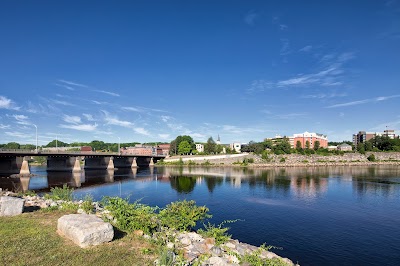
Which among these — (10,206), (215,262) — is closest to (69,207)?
(10,206)

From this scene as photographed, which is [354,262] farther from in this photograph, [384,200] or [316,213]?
[384,200]

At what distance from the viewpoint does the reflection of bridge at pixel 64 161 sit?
77.5 meters

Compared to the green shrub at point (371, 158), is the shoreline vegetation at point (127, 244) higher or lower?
higher

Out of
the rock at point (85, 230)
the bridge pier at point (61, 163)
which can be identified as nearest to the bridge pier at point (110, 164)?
the bridge pier at point (61, 163)

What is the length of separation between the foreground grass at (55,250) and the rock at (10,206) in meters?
2.32

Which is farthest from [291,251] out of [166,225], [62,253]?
[62,253]

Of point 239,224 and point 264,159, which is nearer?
point 239,224

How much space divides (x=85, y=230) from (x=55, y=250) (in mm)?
1206

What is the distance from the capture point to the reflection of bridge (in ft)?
254

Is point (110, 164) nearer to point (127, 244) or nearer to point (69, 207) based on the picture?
point (69, 207)

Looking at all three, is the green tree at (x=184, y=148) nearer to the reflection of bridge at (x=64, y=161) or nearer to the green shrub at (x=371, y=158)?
the reflection of bridge at (x=64, y=161)

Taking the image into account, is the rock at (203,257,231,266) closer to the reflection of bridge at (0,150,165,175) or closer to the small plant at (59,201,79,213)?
the small plant at (59,201,79,213)

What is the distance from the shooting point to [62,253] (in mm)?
10000

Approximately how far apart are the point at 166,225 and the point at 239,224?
11758mm
